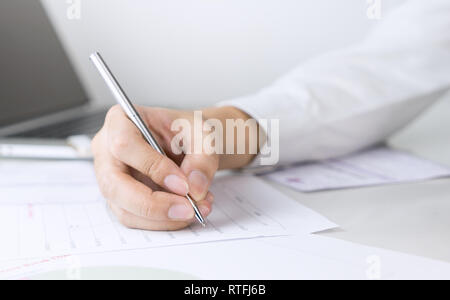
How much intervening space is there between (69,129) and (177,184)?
18.2 inches

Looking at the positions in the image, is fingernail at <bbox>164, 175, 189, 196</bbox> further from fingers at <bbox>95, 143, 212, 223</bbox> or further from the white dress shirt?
the white dress shirt

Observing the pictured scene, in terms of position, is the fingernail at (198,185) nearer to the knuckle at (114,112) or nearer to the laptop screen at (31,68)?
the knuckle at (114,112)

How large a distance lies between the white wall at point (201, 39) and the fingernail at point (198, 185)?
643 mm

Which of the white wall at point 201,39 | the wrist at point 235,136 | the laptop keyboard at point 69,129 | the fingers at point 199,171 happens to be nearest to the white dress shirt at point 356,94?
the wrist at point 235,136

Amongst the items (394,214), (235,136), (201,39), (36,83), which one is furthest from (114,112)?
(201,39)

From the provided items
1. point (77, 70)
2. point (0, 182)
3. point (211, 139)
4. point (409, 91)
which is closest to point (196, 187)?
point (211, 139)

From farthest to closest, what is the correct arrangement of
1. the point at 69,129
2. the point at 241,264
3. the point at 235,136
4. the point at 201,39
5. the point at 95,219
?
the point at 201,39
the point at 69,129
the point at 235,136
the point at 95,219
the point at 241,264

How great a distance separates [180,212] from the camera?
0.44 meters

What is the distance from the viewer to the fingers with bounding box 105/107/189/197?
1.47 ft

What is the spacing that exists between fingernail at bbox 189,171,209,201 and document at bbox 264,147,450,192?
16 centimetres

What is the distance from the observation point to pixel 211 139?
50cm

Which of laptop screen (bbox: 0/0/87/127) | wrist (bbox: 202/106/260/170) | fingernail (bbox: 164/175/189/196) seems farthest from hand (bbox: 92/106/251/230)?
laptop screen (bbox: 0/0/87/127)

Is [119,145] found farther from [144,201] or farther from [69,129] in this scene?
[69,129]
